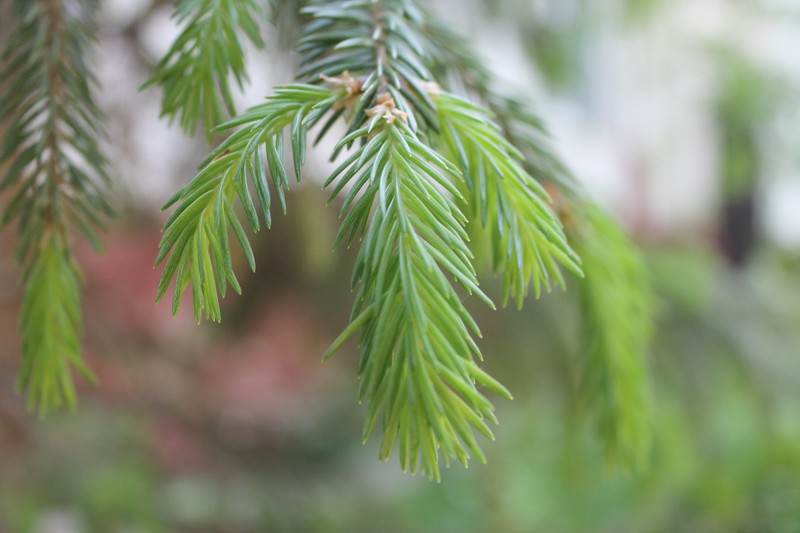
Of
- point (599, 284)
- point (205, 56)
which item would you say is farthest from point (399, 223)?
point (599, 284)

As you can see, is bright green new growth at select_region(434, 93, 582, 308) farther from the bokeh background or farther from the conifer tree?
the bokeh background

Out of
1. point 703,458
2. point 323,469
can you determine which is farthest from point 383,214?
point 323,469

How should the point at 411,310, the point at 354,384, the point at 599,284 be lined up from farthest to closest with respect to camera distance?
the point at 354,384
the point at 599,284
the point at 411,310

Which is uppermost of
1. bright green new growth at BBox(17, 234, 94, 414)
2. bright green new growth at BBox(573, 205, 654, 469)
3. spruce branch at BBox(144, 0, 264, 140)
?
spruce branch at BBox(144, 0, 264, 140)

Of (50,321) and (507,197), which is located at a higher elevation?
(507,197)

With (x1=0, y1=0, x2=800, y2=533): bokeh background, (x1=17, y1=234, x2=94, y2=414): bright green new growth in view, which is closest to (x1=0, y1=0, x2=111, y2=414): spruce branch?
(x1=17, y1=234, x2=94, y2=414): bright green new growth

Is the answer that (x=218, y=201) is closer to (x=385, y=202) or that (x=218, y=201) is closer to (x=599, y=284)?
(x=385, y=202)

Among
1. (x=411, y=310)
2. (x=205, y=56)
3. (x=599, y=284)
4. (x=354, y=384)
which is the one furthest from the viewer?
(x=354, y=384)

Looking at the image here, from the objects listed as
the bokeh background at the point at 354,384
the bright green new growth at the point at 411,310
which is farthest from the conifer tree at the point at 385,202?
the bokeh background at the point at 354,384
